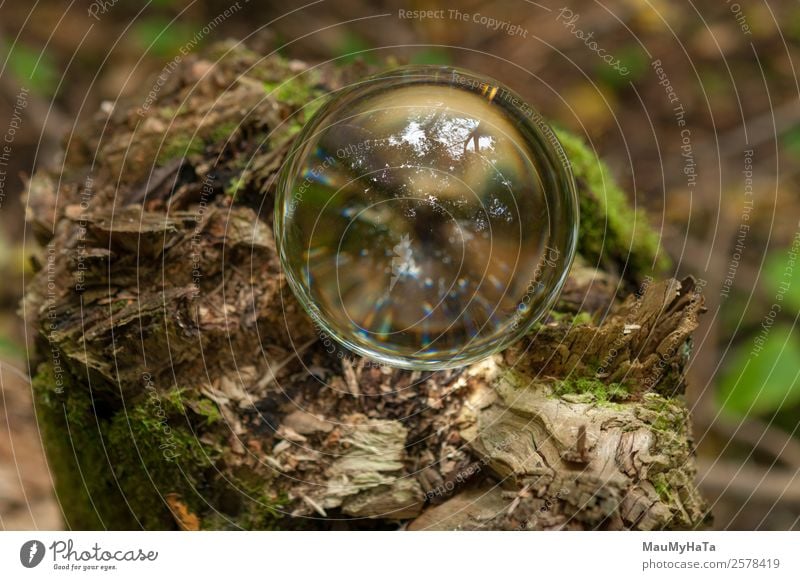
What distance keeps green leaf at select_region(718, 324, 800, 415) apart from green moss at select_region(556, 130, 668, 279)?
560mm

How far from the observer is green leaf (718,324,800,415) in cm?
188

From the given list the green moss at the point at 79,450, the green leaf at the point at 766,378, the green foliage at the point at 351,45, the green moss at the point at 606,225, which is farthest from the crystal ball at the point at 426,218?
the green foliage at the point at 351,45

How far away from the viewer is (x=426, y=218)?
1124 millimetres

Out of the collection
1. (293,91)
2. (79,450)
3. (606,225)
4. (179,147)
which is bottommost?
(79,450)

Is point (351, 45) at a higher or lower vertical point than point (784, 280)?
higher

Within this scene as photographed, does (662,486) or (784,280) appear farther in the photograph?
(784,280)

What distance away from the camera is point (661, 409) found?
1247 mm

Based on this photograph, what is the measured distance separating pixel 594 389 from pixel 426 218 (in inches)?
17.6

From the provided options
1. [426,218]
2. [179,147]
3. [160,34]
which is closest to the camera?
[426,218]

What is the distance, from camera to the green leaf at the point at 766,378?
1.88m

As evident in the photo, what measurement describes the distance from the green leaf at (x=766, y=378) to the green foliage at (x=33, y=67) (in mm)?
2247

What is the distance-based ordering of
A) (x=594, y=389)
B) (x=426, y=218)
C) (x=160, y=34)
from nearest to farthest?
(x=426, y=218), (x=594, y=389), (x=160, y=34)

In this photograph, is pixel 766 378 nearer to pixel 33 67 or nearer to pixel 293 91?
pixel 293 91

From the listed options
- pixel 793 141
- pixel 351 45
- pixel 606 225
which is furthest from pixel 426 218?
pixel 793 141
